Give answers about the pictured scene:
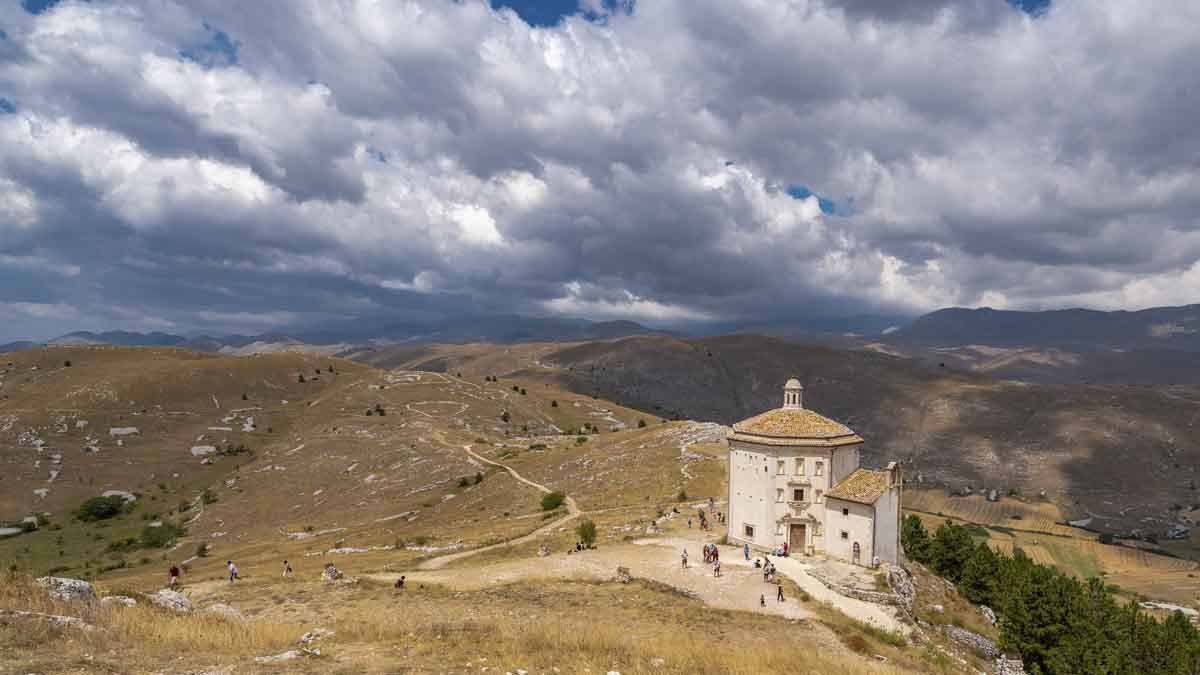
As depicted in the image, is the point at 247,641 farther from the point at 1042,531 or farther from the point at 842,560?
the point at 1042,531

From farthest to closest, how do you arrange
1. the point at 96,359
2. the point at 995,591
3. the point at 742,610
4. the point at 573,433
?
the point at 96,359 → the point at 573,433 → the point at 995,591 → the point at 742,610

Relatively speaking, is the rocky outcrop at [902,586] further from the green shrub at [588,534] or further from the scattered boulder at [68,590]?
the scattered boulder at [68,590]

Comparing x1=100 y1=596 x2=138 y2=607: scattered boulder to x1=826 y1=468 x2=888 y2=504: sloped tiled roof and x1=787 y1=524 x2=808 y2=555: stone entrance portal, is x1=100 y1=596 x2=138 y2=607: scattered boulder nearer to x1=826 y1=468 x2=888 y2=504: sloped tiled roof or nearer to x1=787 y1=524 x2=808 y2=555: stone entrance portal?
x1=787 y1=524 x2=808 y2=555: stone entrance portal

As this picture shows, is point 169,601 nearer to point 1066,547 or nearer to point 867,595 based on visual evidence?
point 867,595

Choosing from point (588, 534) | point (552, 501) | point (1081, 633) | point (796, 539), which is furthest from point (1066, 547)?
point (588, 534)

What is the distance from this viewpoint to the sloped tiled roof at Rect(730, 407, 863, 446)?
159ft

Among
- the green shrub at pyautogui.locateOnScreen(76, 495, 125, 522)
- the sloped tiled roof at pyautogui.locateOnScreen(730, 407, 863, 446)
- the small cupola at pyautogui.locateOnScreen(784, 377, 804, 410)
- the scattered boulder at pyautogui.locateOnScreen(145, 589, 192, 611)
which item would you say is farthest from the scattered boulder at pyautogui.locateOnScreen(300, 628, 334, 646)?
the green shrub at pyautogui.locateOnScreen(76, 495, 125, 522)

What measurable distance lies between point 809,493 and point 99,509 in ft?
298

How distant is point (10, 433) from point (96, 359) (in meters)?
61.9

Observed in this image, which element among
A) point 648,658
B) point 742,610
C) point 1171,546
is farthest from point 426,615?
point 1171,546

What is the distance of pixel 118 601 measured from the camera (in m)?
24.1

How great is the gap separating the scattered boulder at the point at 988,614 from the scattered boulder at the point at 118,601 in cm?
5136

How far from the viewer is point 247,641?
2062 centimetres

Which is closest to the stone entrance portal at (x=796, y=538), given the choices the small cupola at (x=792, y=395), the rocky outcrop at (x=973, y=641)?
the small cupola at (x=792, y=395)
